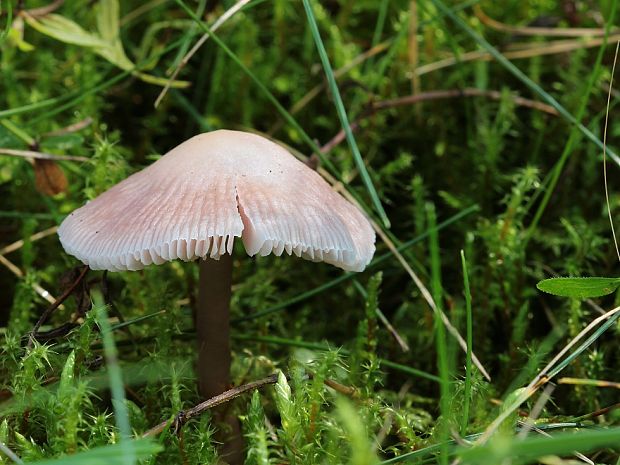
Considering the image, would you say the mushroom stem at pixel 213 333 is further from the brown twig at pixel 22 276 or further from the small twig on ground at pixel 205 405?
the brown twig at pixel 22 276

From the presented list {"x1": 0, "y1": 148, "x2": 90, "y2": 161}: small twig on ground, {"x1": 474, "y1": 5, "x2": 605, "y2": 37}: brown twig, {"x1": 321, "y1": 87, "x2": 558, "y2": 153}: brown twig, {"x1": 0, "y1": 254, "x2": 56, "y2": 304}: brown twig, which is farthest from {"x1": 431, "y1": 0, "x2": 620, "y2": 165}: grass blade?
{"x1": 0, "y1": 254, "x2": 56, "y2": 304}: brown twig

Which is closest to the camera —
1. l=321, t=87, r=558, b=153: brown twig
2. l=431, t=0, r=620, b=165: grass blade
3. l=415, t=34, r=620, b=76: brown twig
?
l=431, t=0, r=620, b=165: grass blade

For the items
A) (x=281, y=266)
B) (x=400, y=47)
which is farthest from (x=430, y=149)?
(x=281, y=266)

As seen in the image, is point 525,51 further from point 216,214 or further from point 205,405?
point 205,405

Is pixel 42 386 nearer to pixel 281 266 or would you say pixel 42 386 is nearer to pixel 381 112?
pixel 281 266

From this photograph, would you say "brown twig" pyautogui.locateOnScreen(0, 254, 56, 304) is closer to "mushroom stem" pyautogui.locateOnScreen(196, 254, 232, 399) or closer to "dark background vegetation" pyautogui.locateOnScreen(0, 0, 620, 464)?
Result: "dark background vegetation" pyautogui.locateOnScreen(0, 0, 620, 464)

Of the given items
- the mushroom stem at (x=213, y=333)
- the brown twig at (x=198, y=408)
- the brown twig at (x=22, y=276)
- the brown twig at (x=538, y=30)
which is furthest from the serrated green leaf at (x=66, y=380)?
the brown twig at (x=538, y=30)
